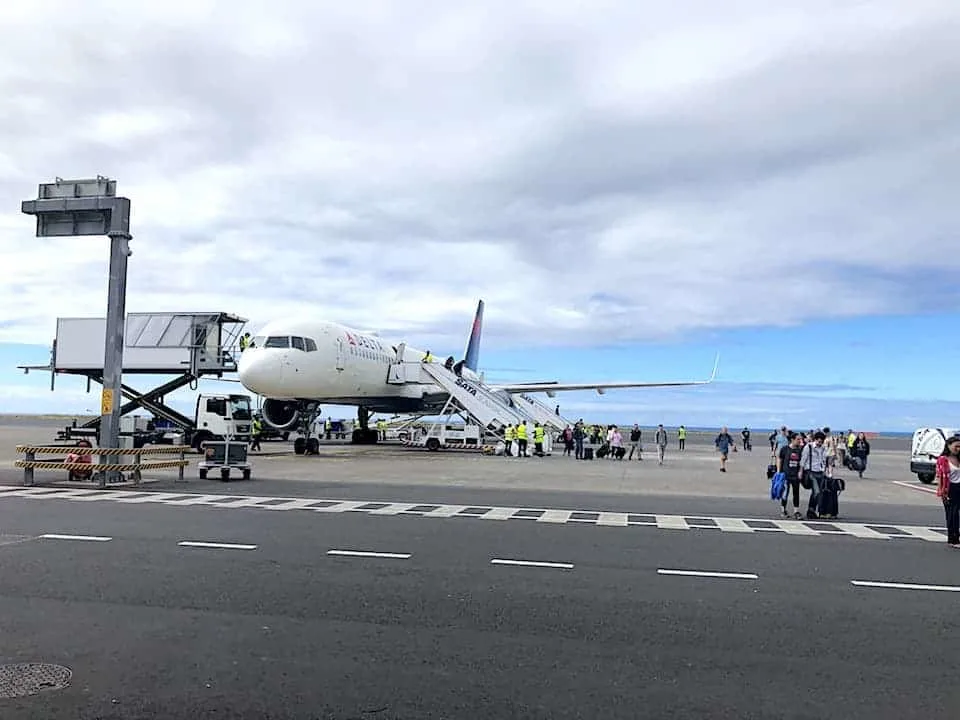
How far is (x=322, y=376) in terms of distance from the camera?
30844 millimetres

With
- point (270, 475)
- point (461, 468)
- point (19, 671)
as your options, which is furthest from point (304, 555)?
point (461, 468)

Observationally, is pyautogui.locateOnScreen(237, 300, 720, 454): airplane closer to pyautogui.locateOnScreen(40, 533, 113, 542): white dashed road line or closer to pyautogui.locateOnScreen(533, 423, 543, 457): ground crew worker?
pyautogui.locateOnScreen(533, 423, 543, 457): ground crew worker

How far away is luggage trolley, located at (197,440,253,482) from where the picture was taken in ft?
64.8

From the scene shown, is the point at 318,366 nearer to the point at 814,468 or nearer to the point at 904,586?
the point at 814,468

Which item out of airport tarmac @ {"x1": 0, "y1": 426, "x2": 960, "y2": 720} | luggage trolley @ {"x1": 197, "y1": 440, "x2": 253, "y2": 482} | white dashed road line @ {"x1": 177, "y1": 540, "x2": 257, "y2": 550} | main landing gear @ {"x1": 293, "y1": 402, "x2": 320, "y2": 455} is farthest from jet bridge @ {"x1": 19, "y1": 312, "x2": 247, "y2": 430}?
white dashed road line @ {"x1": 177, "y1": 540, "x2": 257, "y2": 550}

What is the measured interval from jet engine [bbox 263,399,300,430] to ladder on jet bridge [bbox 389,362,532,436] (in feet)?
18.8

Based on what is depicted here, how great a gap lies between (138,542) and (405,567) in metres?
3.62

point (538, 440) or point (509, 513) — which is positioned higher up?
point (538, 440)

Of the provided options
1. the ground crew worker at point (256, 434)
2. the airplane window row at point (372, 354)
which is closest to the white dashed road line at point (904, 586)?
the airplane window row at point (372, 354)

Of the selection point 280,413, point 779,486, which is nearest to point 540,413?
point 280,413

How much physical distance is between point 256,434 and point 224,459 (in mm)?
18175

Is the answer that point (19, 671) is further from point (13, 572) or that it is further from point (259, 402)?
point (259, 402)

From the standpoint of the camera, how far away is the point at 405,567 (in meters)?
9.02

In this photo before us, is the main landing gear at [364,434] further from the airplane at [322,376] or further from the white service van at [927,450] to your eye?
the white service van at [927,450]
